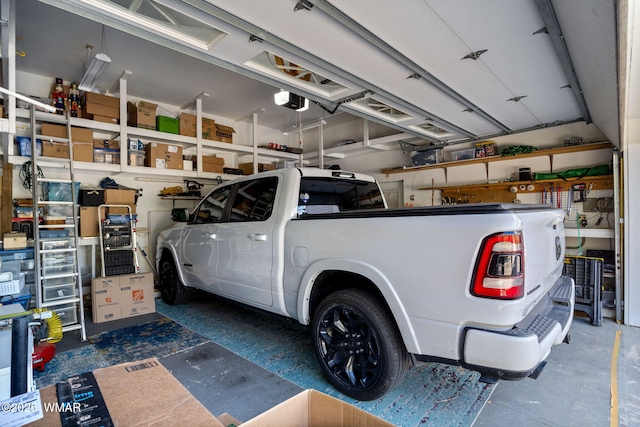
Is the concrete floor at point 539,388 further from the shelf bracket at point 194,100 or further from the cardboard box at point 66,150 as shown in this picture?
the shelf bracket at point 194,100

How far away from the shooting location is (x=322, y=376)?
106 inches

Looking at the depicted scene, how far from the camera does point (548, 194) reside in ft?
16.3

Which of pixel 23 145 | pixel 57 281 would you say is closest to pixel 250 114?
pixel 23 145

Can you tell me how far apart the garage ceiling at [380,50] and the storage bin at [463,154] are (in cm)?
72

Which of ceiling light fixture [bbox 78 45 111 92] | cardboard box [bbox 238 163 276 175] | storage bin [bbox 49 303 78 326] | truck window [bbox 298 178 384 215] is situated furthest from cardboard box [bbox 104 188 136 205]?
truck window [bbox 298 178 384 215]

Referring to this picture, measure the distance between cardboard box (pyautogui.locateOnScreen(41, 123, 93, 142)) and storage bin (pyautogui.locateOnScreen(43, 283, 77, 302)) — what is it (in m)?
2.02

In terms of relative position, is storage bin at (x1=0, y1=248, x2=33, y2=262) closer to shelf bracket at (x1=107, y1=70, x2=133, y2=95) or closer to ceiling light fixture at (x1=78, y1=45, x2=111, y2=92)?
ceiling light fixture at (x1=78, y1=45, x2=111, y2=92)

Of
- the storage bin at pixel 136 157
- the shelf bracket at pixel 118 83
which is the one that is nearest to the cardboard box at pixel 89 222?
the storage bin at pixel 136 157

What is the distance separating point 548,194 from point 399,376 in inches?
172

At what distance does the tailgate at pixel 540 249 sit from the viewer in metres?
1.76

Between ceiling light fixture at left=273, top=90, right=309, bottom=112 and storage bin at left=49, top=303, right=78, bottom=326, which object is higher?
ceiling light fixture at left=273, top=90, right=309, bottom=112

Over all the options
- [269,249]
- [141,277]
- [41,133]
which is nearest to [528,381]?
[269,249]

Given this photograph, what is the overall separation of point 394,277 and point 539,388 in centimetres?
168

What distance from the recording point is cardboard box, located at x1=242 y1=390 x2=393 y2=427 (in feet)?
2.81
